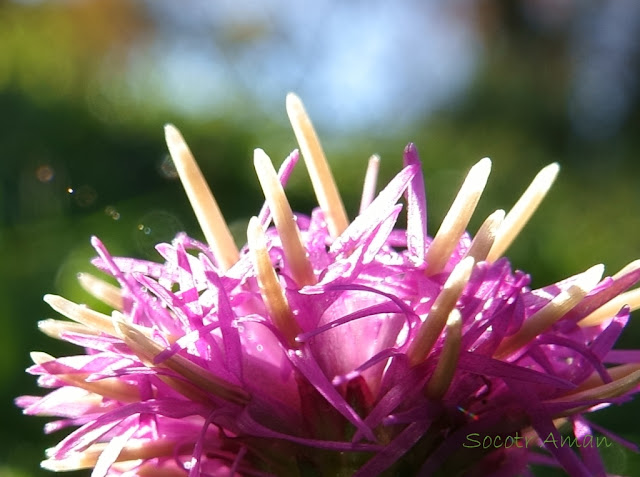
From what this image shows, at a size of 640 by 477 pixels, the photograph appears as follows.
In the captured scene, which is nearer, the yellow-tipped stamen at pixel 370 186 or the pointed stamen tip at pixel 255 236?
the pointed stamen tip at pixel 255 236

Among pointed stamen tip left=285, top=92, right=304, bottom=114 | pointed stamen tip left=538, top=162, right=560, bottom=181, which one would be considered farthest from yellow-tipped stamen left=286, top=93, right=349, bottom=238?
pointed stamen tip left=538, top=162, right=560, bottom=181

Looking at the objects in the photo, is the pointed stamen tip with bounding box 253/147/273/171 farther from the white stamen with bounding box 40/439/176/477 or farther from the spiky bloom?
the white stamen with bounding box 40/439/176/477

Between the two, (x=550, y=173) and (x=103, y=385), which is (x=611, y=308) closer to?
(x=550, y=173)

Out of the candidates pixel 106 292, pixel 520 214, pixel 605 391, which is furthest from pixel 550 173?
pixel 106 292

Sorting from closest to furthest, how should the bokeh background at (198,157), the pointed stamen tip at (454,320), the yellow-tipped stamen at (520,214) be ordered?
the pointed stamen tip at (454,320) → the yellow-tipped stamen at (520,214) → the bokeh background at (198,157)

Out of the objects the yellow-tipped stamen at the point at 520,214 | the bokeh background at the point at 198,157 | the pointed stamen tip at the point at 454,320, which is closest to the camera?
the pointed stamen tip at the point at 454,320

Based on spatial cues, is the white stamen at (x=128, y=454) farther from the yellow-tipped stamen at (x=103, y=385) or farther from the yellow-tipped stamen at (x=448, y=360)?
the yellow-tipped stamen at (x=448, y=360)

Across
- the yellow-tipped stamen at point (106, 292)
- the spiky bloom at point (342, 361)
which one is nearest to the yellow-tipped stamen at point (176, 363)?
the spiky bloom at point (342, 361)

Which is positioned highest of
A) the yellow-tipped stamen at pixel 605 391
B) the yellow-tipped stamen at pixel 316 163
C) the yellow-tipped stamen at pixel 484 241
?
the yellow-tipped stamen at pixel 316 163

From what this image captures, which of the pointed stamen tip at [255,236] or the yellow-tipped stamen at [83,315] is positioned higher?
the pointed stamen tip at [255,236]
